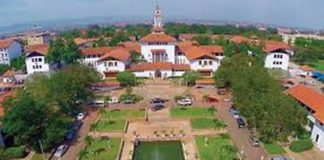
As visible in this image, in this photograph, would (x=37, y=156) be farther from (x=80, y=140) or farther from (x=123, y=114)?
(x=123, y=114)

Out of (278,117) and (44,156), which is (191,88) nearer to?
(278,117)

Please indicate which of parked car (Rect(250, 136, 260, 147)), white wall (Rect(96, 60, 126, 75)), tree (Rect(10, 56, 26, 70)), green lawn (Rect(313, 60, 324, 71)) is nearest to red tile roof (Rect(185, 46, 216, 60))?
white wall (Rect(96, 60, 126, 75))

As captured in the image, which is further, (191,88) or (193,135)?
(191,88)

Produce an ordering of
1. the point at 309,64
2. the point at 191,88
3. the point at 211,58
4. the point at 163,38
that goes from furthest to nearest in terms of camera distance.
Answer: the point at 309,64
the point at 163,38
the point at 211,58
the point at 191,88

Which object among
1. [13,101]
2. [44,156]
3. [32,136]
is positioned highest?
[13,101]

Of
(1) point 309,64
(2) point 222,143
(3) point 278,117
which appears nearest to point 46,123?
(2) point 222,143

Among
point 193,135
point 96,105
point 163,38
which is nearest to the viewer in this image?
point 193,135

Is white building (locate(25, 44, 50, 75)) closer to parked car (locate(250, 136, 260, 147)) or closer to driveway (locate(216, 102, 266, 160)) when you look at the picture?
driveway (locate(216, 102, 266, 160))
